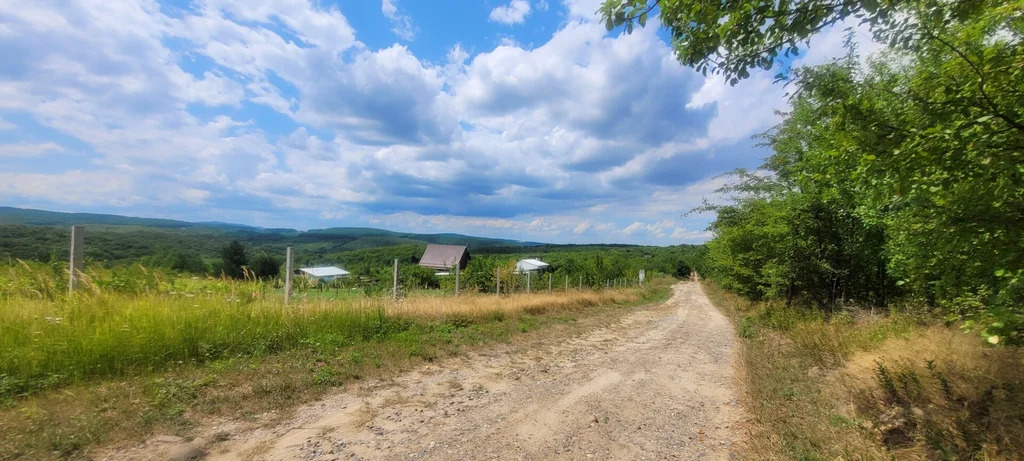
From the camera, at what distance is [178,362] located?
5742mm

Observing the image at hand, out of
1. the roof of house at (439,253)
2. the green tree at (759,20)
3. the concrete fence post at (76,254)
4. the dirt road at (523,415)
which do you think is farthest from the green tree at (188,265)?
the roof of house at (439,253)

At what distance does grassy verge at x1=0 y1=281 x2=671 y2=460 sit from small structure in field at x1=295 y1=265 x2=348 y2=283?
233cm

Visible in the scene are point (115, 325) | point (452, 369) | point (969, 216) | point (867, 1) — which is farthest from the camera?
point (452, 369)

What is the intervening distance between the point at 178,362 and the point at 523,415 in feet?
16.0

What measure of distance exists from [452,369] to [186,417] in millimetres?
3485

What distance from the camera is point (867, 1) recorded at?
9.70 ft

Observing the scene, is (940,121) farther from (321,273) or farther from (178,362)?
(321,273)

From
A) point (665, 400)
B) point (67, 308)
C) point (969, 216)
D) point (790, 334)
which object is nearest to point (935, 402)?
point (969, 216)

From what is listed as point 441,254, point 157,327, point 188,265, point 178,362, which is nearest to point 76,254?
point 157,327

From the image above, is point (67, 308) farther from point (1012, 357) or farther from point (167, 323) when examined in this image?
point (1012, 357)

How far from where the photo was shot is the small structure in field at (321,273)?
10.5m

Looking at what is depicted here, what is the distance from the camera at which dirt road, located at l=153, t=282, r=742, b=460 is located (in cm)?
376

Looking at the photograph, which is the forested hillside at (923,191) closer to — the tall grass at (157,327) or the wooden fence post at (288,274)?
the tall grass at (157,327)

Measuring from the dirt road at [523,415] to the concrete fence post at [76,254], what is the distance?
4955mm
